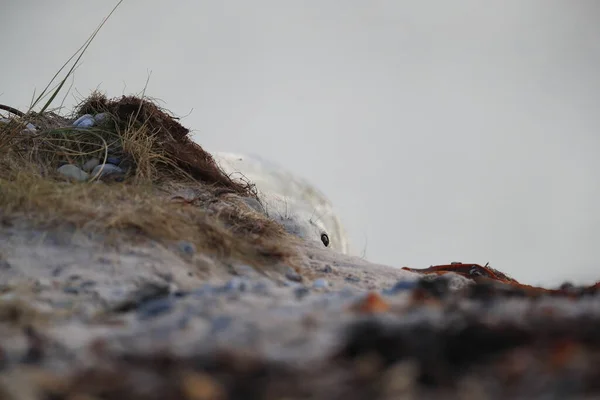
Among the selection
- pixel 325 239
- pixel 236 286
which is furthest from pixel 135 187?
pixel 325 239

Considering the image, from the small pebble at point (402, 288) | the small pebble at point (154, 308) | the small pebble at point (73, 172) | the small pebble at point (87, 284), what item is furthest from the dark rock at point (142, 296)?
the small pebble at point (73, 172)

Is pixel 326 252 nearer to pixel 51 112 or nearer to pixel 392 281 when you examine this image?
pixel 392 281

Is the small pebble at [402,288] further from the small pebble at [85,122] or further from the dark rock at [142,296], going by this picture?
the small pebble at [85,122]

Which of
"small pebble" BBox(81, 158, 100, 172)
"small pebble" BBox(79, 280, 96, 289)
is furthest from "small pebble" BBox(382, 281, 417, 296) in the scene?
"small pebble" BBox(81, 158, 100, 172)

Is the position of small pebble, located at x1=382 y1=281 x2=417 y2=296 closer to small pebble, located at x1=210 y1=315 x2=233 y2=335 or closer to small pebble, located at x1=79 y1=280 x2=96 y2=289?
small pebble, located at x1=210 y1=315 x2=233 y2=335

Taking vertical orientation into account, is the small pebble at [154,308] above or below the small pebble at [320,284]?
below

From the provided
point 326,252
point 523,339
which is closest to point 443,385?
point 523,339

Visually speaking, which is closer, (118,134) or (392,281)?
(392,281)
